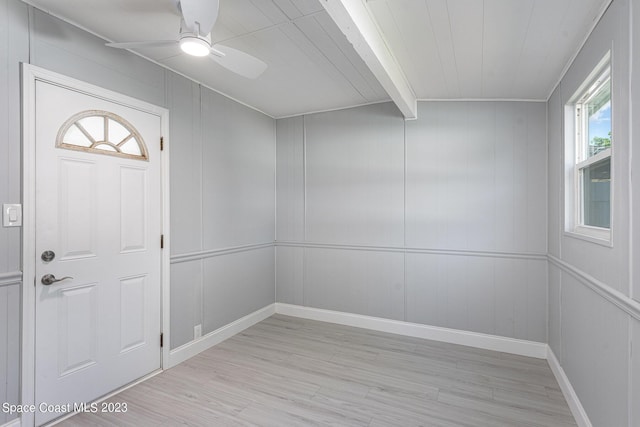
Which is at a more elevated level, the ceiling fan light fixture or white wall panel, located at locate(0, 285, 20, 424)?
the ceiling fan light fixture

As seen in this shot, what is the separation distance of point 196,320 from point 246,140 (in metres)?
1.98

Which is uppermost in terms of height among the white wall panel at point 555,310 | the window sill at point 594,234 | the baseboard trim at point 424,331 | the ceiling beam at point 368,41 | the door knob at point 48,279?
the ceiling beam at point 368,41

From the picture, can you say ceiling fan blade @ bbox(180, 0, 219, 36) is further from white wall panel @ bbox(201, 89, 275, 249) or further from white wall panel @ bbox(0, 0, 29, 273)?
white wall panel @ bbox(201, 89, 275, 249)

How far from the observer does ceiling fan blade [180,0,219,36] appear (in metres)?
1.51

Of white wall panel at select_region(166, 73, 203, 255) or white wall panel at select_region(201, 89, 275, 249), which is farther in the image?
white wall panel at select_region(201, 89, 275, 249)

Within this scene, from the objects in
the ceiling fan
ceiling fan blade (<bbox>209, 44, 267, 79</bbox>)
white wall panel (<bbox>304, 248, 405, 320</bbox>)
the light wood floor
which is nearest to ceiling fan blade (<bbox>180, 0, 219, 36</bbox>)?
the ceiling fan

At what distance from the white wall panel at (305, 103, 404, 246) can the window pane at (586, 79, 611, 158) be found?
1604 mm

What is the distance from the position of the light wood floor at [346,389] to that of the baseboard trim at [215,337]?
73 mm

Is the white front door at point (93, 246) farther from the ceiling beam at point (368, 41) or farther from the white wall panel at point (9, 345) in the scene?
the ceiling beam at point (368, 41)

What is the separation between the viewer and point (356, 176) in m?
3.69

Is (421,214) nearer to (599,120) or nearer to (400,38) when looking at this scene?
(599,120)

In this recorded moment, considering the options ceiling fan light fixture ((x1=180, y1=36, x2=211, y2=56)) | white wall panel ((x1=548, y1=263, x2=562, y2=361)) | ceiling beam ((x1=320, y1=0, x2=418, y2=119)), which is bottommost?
white wall panel ((x1=548, y1=263, x2=562, y2=361))

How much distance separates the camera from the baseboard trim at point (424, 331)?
298cm

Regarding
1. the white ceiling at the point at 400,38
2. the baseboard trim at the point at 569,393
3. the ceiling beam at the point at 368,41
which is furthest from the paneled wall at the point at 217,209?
the baseboard trim at the point at 569,393
